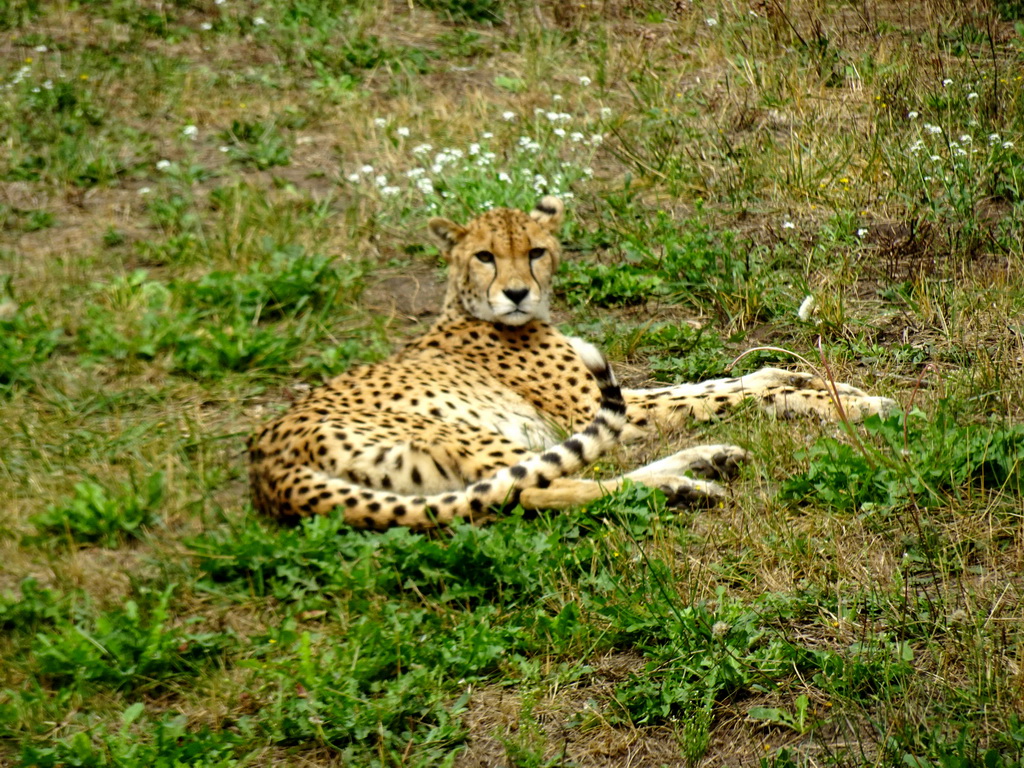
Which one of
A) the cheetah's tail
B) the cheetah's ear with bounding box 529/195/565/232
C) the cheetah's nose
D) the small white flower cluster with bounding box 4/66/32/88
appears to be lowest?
the cheetah's tail

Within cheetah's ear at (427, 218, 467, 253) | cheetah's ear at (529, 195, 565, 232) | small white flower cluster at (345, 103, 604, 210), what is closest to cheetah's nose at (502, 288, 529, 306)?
cheetah's ear at (427, 218, 467, 253)

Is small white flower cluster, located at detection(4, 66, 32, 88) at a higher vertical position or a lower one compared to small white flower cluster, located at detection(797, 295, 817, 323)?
higher

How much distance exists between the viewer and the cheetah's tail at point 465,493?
418cm

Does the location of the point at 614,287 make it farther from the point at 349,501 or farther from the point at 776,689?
the point at 776,689

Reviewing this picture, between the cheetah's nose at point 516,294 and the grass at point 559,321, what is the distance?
53 cm

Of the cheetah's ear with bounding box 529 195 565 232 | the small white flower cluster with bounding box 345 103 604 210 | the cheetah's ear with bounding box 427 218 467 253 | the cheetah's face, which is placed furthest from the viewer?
the small white flower cluster with bounding box 345 103 604 210

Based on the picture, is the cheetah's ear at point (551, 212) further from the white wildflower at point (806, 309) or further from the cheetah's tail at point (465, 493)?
the cheetah's tail at point (465, 493)

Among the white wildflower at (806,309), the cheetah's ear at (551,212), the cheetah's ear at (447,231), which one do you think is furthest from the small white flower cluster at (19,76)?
the white wildflower at (806,309)

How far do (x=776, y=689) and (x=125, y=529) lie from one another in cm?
255

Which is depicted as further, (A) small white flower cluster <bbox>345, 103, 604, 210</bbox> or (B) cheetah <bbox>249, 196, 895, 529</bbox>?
(A) small white flower cluster <bbox>345, 103, 604, 210</bbox>

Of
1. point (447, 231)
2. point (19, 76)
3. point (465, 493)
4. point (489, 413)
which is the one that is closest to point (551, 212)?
point (447, 231)

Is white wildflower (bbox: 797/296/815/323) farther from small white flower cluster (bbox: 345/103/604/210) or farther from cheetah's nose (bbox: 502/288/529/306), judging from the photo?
small white flower cluster (bbox: 345/103/604/210)

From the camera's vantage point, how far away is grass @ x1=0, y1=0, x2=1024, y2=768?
3.29 meters

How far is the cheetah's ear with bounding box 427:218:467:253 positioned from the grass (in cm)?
66
